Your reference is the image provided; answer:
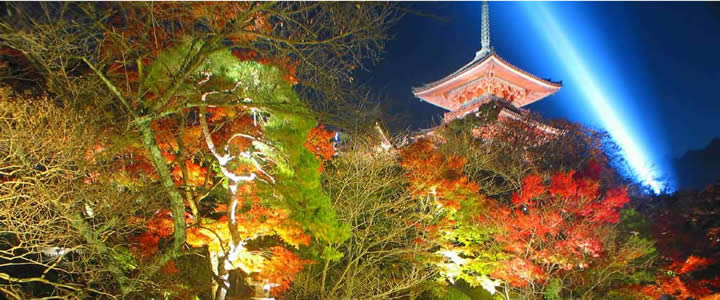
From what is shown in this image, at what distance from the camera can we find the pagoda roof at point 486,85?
75.9ft

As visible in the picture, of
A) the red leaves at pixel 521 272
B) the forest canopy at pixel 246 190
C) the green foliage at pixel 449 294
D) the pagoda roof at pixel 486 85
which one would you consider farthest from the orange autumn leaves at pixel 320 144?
the pagoda roof at pixel 486 85

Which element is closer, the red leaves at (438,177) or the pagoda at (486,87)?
the red leaves at (438,177)

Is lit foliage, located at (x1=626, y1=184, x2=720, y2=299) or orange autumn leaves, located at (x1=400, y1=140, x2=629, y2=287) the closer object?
orange autumn leaves, located at (x1=400, y1=140, x2=629, y2=287)

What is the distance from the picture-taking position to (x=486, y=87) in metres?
24.0

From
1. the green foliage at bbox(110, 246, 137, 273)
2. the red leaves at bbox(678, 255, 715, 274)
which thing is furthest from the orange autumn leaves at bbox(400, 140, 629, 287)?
the green foliage at bbox(110, 246, 137, 273)

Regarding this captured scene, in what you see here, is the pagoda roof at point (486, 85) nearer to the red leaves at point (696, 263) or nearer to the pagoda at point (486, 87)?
the pagoda at point (486, 87)

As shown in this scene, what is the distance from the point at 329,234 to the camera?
8.23 meters

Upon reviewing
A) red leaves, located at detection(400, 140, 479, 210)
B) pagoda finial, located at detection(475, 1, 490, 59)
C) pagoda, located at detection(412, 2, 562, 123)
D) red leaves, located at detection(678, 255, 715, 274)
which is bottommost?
red leaves, located at detection(678, 255, 715, 274)

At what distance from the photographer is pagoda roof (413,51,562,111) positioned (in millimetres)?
23141

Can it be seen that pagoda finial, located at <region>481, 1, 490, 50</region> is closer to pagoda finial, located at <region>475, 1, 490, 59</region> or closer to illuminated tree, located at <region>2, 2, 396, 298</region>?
pagoda finial, located at <region>475, 1, 490, 59</region>

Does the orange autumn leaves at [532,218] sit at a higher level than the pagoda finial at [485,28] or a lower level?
lower

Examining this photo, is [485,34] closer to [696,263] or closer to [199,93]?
[696,263]

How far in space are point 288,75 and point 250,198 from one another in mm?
2221

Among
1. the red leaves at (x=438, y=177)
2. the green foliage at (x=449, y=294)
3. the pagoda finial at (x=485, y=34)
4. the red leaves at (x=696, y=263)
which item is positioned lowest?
the green foliage at (x=449, y=294)
